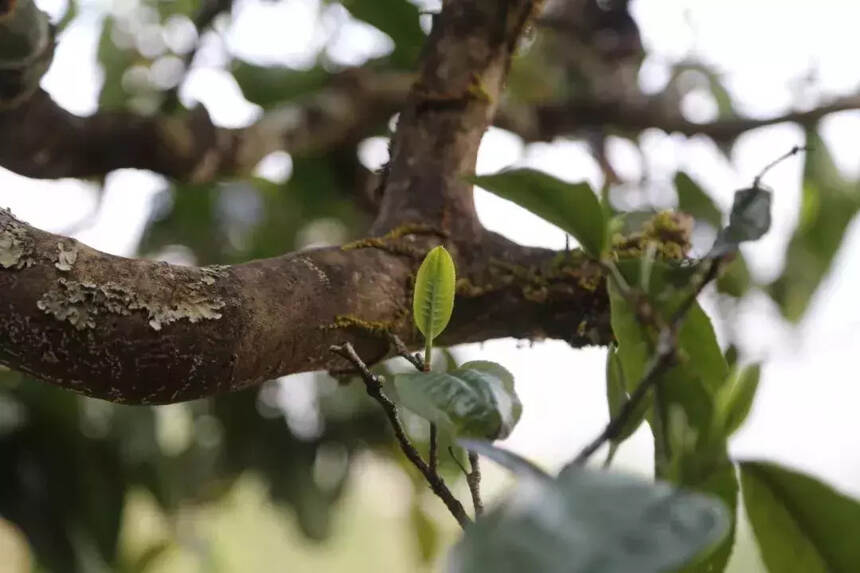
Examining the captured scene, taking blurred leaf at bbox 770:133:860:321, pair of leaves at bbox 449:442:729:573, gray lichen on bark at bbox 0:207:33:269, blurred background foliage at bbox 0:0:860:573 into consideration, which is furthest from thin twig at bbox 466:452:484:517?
blurred leaf at bbox 770:133:860:321

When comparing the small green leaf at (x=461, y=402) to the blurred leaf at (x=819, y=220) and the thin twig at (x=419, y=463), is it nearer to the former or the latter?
the thin twig at (x=419, y=463)

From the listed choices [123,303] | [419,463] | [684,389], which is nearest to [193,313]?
[123,303]

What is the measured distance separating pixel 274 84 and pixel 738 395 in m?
0.77

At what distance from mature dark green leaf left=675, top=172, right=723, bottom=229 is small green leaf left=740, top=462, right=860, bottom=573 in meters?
0.65

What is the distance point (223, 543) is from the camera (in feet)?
4.30

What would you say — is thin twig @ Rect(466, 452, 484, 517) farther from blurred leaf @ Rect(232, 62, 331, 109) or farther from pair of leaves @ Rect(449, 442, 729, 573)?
blurred leaf @ Rect(232, 62, 331, 109)

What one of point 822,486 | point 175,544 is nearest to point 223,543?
point 175,544

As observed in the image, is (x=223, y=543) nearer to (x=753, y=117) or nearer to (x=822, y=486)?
(x=753, y=117)

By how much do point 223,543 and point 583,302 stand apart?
37.1 inches

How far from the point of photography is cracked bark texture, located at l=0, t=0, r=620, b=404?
1.25 ft

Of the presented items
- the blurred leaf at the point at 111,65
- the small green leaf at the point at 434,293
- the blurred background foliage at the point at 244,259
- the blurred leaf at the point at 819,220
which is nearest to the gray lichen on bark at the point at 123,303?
the small green leaf at the point at 434,293

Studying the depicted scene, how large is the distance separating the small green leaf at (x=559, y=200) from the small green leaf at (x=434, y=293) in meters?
0.05

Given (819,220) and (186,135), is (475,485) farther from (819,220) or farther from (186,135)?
(819,220)

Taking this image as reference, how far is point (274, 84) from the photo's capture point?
0.98m
